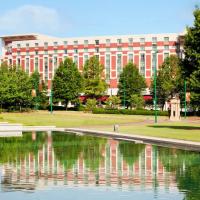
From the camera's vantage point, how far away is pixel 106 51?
146375mm

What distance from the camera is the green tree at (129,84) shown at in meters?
111

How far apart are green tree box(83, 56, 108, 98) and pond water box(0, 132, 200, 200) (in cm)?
8363

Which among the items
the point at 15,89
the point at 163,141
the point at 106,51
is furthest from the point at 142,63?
the point at 163,141

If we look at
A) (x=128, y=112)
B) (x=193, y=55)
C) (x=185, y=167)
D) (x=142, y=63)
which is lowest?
(x=185, y=167)

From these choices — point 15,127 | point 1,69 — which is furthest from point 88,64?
point 15,127

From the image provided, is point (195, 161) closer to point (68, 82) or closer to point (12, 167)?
point (12, 167)

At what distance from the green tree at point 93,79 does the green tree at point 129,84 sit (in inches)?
170

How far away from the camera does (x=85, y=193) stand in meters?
14.5

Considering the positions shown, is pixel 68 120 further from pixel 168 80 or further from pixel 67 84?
pixel 67 84

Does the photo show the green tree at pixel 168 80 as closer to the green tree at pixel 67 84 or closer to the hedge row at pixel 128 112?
the hedge row at pixel 128 112

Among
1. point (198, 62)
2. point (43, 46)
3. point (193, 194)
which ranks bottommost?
point (193, 194)

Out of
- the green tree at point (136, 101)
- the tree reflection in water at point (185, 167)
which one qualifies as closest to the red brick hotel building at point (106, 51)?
the green tree at point (136, 101)

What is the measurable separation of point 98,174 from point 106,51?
12896 cm

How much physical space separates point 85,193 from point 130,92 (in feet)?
318
